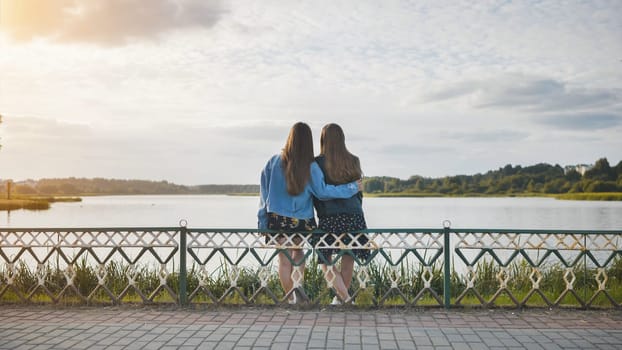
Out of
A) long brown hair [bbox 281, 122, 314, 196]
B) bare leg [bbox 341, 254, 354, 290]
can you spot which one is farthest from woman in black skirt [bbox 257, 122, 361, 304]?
bare leg [bbox 341, 254, 354, 290]

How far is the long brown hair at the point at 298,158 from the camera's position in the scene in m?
6.30

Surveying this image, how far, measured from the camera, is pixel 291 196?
645 centimetres

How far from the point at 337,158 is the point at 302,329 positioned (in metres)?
1.90

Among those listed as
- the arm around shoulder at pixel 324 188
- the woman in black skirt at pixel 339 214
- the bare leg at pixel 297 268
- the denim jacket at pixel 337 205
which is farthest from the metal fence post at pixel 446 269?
the bare leg at pixel 297 268

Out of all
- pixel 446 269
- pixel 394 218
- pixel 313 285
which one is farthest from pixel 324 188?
pixel 394 218

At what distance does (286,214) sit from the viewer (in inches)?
256

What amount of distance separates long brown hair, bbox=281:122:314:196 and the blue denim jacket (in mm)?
84

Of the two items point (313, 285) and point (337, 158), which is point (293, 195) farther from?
point (313, 285)

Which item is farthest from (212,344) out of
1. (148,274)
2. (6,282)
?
(148,274)

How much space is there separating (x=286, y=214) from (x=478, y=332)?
7.78 ft

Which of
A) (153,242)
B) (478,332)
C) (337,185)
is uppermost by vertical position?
(337,185)

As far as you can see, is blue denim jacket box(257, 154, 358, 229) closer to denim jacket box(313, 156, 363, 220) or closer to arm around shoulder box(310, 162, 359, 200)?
arm around shoulder box(310, 162, 359, 200)

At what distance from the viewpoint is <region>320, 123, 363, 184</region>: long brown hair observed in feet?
20.9

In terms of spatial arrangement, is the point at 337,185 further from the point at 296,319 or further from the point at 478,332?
the point at 478,332
